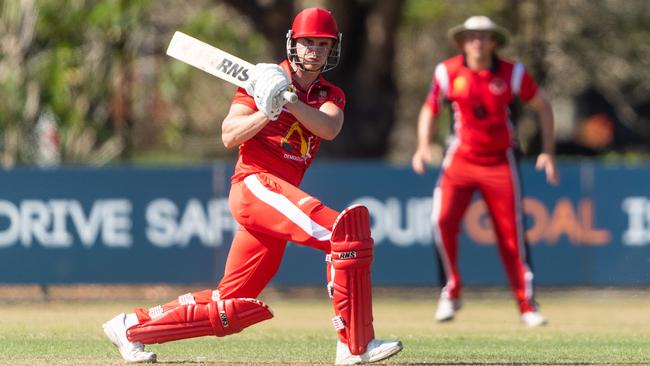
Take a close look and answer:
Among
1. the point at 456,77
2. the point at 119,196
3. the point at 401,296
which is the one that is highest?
the point at 456,77

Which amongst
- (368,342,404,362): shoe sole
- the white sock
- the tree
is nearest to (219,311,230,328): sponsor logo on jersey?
the white sock

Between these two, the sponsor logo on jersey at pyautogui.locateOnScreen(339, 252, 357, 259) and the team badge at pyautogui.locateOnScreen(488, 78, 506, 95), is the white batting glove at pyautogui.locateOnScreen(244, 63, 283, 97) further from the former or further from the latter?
the team badge at pyautogui.locateOnScreen(488, 78, 506, 95)

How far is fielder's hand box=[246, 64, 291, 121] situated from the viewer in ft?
23.0

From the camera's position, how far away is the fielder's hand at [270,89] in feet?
23.0

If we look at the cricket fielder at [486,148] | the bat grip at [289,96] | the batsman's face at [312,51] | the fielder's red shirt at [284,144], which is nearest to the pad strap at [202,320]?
the fielder's red shirt at [284,144]

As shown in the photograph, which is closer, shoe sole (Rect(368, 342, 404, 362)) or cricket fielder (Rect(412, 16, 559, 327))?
shoe sole (Rect(368, 342, 404, 362))

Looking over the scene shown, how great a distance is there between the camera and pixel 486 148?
1144 cm

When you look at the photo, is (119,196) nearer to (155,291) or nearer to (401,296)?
(155,291)

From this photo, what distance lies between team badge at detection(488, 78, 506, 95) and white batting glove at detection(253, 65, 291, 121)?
4.52 metres

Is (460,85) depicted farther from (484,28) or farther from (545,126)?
(545,126)

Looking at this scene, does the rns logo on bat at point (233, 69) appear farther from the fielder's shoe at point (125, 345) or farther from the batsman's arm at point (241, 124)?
the fielder's shoe at point (125, 345)

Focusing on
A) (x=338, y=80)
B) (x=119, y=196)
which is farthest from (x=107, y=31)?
(x=119, y=196)

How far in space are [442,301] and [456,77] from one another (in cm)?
174

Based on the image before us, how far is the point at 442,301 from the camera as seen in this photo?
11656 mm
